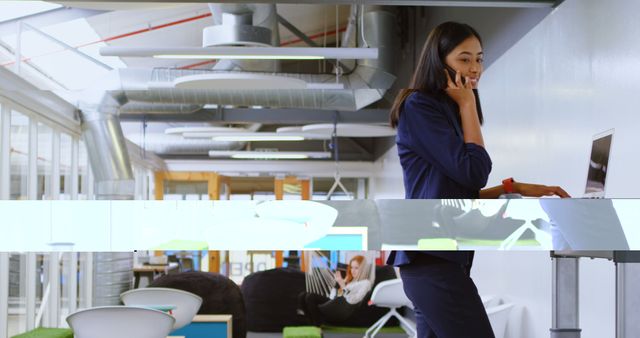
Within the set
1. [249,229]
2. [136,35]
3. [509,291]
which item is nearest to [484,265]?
[509,291]

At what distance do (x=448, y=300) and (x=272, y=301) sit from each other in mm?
8862

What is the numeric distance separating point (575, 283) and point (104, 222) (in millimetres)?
1110

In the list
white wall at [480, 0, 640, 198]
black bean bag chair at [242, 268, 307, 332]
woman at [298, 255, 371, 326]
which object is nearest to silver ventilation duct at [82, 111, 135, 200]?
black bean bag chair at [242, 268, 307, 332]

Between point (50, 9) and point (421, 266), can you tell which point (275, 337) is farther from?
point (421, 266)

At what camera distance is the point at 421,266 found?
4.71 feet

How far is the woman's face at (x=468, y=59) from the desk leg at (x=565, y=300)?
475mm

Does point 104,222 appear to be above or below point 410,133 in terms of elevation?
below

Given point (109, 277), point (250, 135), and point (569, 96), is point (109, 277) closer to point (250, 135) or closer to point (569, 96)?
point (250, 135)

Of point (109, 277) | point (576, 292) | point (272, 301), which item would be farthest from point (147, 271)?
point (576, 292)

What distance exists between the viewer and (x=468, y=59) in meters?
1.59

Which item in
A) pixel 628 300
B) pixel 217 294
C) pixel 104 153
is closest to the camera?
pixel 628 300

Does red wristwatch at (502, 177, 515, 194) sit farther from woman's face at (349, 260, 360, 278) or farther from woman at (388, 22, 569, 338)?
woman's face at (349, 260, 360, 278)

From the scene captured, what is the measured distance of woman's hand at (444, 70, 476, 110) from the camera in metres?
1.50

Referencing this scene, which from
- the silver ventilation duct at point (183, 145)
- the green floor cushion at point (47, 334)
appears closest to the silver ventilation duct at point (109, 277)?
the green floor cushion at point (47, 334)
